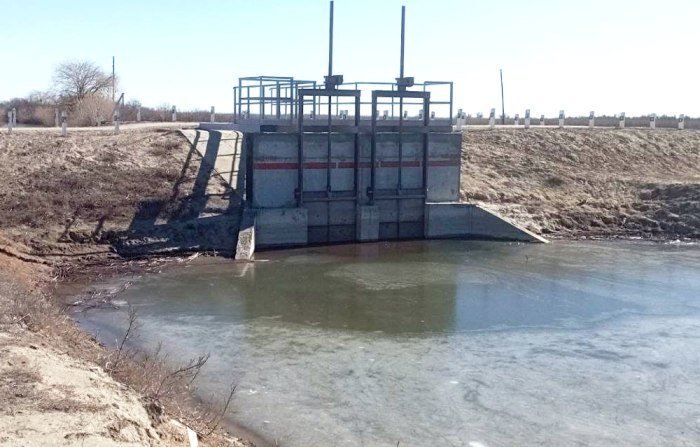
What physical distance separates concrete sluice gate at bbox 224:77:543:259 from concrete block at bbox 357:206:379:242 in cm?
3

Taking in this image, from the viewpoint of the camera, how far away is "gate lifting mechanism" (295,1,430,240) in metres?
25.1

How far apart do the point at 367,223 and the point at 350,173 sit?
171cm

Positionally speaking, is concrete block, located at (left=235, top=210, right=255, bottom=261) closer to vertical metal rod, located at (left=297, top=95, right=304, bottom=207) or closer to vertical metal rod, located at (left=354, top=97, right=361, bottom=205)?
vertical metal rod, located at (left=297, top=95, right=304, bottom=207)

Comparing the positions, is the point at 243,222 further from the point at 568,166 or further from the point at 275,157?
the point at 568,166

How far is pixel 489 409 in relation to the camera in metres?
11.0

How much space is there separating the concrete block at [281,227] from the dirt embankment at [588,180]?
682 centimetres

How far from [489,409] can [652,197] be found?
21.3 m

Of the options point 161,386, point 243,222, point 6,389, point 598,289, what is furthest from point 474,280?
point 6,389

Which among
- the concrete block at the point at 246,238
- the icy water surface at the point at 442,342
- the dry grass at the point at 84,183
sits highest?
the dry grass at the point at 84,183

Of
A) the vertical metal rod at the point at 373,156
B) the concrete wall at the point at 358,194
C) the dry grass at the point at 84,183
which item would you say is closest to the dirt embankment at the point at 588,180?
the concrete wall at the point at 358,194

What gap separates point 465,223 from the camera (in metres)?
26.7

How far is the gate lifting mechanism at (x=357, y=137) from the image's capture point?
2506cm

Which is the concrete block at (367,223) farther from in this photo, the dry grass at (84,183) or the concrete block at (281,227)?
the dry grass at (84,183)

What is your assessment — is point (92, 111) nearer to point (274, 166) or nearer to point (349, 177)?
point (274, 166)
